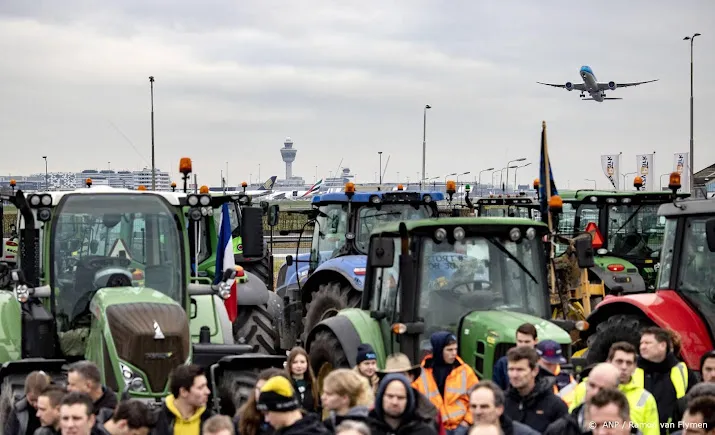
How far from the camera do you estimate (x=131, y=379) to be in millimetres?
8609

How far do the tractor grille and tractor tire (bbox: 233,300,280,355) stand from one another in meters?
3.70

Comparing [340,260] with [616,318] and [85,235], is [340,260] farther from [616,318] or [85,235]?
[85,235]

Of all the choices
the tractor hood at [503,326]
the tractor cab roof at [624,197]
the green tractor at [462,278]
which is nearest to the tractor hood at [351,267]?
the green tractor at [462,278]

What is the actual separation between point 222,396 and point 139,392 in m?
0.75

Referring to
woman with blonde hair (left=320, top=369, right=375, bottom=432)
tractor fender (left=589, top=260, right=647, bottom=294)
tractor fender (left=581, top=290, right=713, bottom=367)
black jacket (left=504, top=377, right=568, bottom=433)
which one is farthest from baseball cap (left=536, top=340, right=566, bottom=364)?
tractor fender (left=589, top=260, right=647, bottom=294)

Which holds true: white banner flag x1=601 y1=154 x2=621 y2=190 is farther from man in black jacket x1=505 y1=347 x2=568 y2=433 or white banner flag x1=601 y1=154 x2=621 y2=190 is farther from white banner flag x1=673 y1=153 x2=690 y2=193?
man in black jacket x1=505 y1=347 x2=568 y2=433

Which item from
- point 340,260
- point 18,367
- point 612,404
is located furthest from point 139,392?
point 340,260

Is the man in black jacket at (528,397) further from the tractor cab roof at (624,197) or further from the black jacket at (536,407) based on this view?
the tractor cab roof at (624,197)

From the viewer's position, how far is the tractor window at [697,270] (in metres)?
10.2

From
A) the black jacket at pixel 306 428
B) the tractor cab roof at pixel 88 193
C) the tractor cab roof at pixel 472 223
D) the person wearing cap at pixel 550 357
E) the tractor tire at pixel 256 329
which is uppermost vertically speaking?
the tractor cab roof at pixel 88 193

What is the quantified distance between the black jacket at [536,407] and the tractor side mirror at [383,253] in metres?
2.19

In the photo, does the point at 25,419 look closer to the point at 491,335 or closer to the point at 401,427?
the point at 401,427

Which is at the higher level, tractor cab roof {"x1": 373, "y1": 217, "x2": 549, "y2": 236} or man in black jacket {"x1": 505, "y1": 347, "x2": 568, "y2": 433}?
tractor cab roof {"x1": 373, "y1": 217, "x2": 549, "y2": 236}

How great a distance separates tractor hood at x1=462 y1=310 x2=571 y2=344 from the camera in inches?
342
